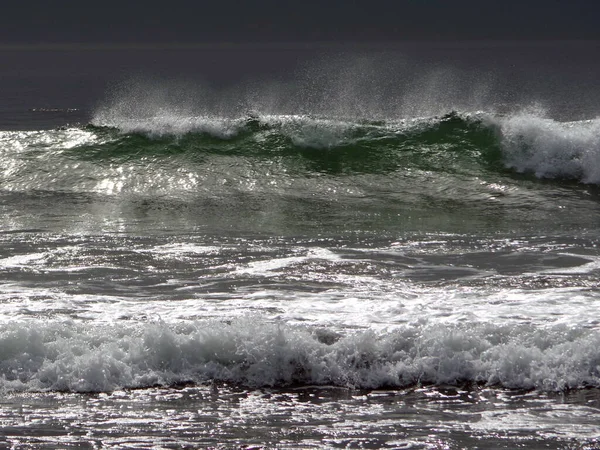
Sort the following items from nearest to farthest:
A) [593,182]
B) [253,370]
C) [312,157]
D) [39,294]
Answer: [253,370]
[39,294]
[593,182]
[312,157]

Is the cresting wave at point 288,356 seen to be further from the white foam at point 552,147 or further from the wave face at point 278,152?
the white foam at point 552,147

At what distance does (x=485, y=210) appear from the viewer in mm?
13516

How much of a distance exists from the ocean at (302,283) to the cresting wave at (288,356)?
0.7 inches

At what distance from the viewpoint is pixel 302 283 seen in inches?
353

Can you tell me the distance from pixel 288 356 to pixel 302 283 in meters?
2.10

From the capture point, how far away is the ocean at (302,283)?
19.7 feet

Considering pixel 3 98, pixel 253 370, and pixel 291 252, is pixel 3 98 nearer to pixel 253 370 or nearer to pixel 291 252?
pixel 291 252

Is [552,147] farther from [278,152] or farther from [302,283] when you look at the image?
[302,283]

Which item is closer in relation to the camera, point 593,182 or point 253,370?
point 253,370

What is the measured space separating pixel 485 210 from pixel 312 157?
4012 mm

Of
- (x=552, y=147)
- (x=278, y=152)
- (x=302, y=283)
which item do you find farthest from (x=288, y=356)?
(x=552, y=147)

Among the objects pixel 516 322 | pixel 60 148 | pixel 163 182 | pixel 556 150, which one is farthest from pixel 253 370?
pixel 60 148

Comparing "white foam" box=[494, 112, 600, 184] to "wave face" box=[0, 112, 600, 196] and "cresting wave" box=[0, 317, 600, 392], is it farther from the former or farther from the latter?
"cresting wave" box=[0, 317, 600, 392]

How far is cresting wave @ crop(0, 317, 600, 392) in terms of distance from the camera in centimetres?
666
